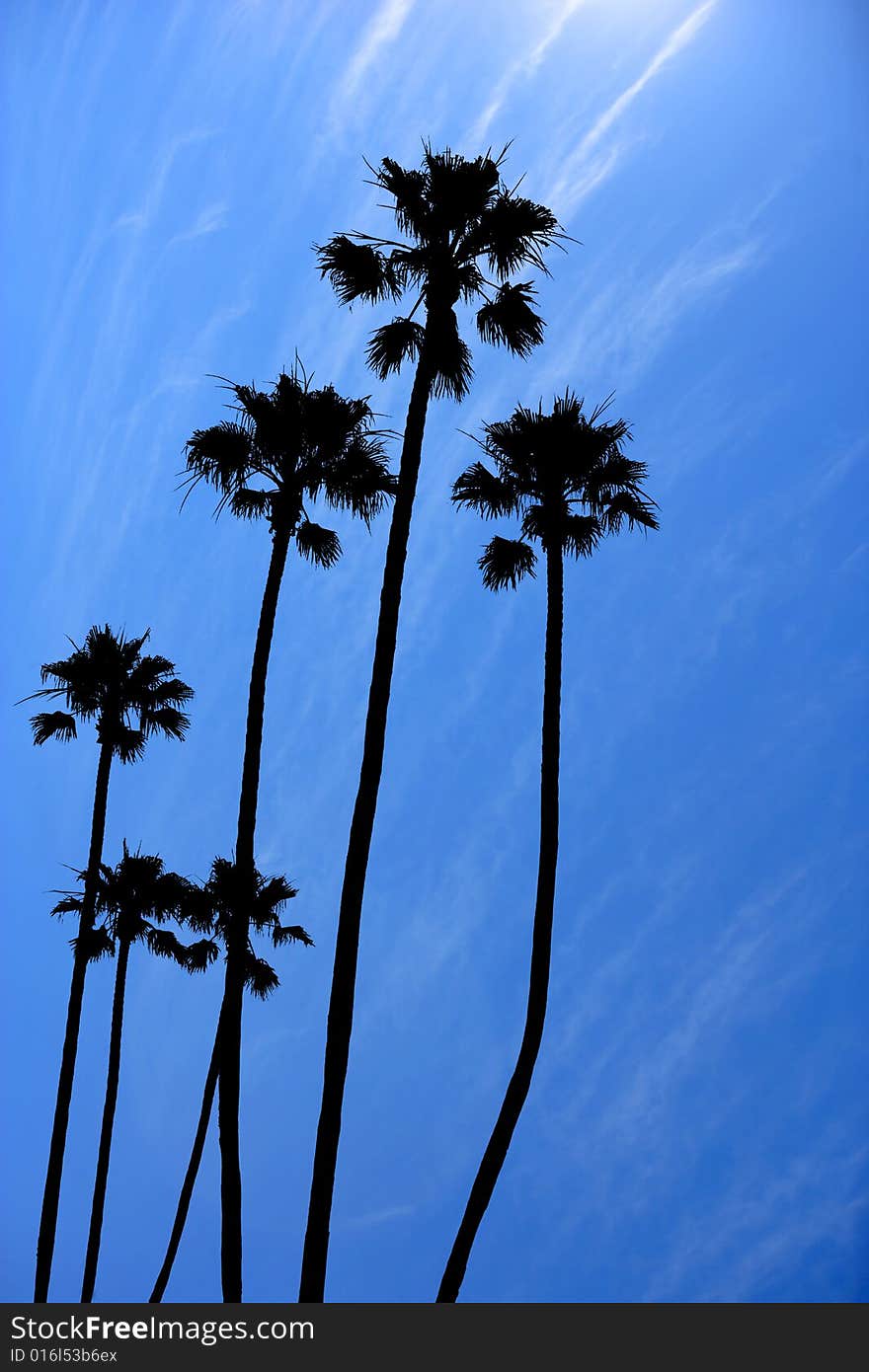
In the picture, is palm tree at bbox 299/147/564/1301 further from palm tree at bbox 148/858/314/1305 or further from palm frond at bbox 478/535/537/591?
palm tree at bbox 148/858/314/1305

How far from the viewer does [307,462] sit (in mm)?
16219

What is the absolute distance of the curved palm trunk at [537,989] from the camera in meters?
11.7

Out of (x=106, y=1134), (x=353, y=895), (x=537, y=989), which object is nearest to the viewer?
(x=353, y=895)

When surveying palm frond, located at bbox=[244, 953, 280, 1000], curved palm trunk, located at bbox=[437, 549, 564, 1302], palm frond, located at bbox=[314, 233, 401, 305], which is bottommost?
curved palm trunk, located at bbox=[437, 549, 564, 1302]

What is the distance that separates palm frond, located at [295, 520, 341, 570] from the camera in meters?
17.6

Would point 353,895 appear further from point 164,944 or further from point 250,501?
point 164,944

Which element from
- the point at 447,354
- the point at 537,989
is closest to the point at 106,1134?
the point at 537,989

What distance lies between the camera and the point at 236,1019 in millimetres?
13086

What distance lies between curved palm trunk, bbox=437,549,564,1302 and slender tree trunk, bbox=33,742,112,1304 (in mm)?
9187

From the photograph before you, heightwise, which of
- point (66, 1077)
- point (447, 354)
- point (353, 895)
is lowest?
point (353, 895)

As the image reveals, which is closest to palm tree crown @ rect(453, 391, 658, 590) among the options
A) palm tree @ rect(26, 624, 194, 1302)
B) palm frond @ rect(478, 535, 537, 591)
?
palm frond @ rect(478, 535, 537, 591)

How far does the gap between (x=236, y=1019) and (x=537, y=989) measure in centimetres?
431
